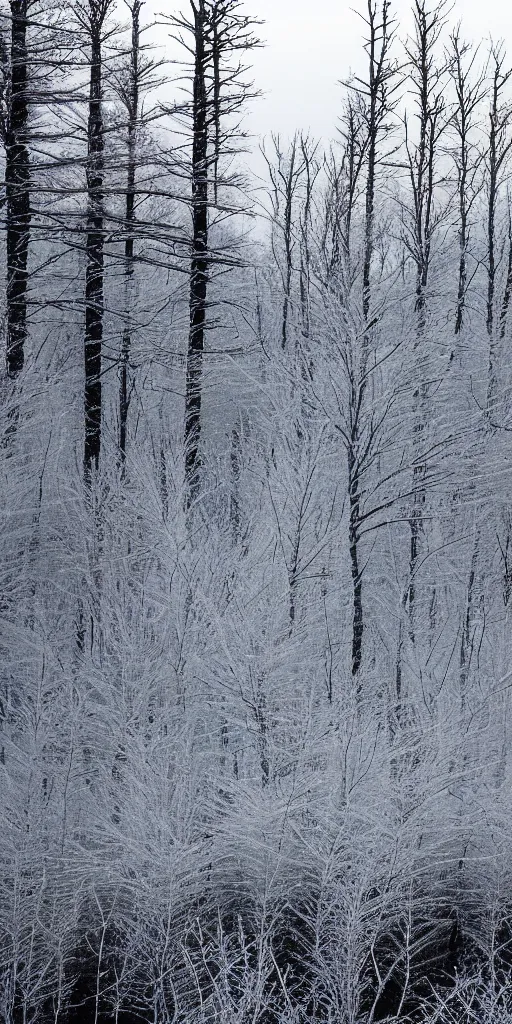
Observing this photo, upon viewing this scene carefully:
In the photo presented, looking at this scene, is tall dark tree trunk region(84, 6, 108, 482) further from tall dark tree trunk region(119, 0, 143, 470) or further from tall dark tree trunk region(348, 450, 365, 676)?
tall dark tree trunk region(348, 450, 365, 676)

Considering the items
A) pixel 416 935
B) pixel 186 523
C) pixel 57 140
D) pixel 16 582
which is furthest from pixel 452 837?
pixel 57 140

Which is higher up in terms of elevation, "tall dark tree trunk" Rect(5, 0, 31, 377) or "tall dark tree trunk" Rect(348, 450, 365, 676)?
"tall dark tree trunk" Rect(5, 0, 31, 377)

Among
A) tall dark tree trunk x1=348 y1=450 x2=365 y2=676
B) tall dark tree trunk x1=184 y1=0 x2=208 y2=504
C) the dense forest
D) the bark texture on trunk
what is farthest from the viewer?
tall dark tree trunk x1=184 y1=0 x2=208 y2=504

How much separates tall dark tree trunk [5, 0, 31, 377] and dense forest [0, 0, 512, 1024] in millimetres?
64

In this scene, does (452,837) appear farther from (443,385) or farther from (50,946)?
(443,385)

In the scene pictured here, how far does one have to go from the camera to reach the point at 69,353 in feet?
56.0

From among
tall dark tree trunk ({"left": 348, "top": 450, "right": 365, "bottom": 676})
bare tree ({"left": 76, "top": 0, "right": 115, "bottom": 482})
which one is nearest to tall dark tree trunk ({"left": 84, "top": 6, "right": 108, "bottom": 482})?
bare tree ({"left": 76, "top": 0, "right": 115, "bottom": 482})

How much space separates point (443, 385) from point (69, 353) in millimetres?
8905

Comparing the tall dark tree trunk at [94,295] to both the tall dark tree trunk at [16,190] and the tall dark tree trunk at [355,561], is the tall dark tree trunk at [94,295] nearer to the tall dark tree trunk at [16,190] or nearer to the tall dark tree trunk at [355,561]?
the tall dark tree trunk at [16,190]

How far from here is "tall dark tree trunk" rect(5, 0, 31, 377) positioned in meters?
10.1

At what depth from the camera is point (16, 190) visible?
10.2m

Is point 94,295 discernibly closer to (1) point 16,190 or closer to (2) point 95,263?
(2) point 95,263

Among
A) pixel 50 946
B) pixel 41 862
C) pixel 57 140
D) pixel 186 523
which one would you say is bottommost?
pixel 50 946

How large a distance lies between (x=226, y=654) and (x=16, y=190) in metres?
6.80
